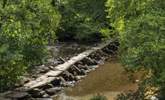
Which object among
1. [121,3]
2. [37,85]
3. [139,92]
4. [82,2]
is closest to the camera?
[139,92]

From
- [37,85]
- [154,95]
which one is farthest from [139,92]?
[37,85]

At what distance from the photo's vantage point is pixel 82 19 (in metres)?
40.4

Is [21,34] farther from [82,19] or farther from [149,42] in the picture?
[82,19]

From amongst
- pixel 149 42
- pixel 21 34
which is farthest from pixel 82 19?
pixel 149 42

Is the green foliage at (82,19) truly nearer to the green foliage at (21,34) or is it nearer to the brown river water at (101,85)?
the brown river water at (101,85)

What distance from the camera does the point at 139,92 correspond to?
696 inches

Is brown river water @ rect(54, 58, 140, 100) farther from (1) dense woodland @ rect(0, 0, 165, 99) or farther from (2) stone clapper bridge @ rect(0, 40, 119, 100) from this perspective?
(1) dense woodland @ rect(0, 0, 165, 99)

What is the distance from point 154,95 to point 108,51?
1736 cm

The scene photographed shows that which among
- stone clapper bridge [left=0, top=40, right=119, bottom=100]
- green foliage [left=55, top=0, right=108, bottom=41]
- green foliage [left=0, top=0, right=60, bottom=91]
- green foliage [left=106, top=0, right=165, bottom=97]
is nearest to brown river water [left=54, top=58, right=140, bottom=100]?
stone clapper bridge [left=0, top=40, right=119, bottom=100]

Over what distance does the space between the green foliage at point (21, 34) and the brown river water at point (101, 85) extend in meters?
2.59

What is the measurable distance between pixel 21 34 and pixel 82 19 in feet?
64.4

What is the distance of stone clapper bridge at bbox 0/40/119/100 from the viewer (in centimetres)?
2197

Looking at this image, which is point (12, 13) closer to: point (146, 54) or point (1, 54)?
point (1, 54)

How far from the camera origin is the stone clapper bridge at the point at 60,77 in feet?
72.1
